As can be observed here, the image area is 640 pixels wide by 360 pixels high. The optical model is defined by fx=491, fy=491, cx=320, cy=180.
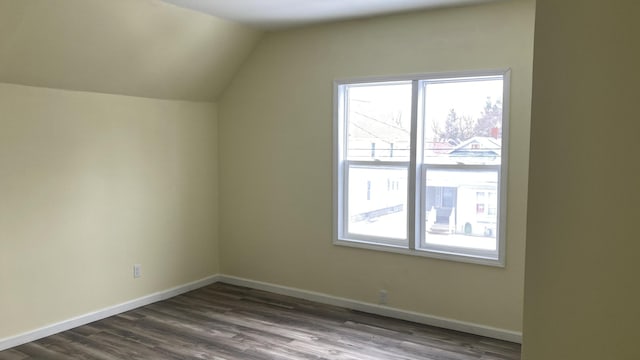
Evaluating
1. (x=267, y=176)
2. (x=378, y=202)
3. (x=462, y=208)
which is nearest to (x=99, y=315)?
(x=267, y=176)

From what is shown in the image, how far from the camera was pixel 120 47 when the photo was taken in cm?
394

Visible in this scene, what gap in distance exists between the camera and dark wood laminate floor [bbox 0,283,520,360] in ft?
11.9

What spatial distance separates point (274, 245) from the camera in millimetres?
5094

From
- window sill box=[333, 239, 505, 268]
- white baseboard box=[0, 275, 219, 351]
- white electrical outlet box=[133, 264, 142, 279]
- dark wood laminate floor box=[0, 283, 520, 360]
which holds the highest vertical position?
window sill box=[333, 239, 505, 268]

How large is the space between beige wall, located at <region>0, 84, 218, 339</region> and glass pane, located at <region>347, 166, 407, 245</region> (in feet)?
5.54

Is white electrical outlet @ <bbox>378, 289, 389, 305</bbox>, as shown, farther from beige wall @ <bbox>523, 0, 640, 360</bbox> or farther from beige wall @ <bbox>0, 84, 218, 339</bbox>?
beige wall @ <bbox>523, 0, 640, 360</bbox>

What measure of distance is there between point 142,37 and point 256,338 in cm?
260

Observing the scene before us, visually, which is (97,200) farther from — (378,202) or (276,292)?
(378,202)

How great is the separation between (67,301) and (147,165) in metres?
1.39

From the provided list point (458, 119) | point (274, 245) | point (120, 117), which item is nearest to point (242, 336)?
point (274, 245)

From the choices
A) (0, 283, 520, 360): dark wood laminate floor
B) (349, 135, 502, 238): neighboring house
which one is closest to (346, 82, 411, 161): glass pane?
(349, 135, 502, 238): neighboring house

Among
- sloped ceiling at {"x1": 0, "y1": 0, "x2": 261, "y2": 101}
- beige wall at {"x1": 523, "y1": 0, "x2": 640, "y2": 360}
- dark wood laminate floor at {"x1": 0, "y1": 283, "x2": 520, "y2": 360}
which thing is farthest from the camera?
dark wood laminate floor at {"x1": 0, "y1": 283, "x2": 520, "y2": 360}

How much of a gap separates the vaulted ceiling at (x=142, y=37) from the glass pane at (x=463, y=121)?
2.22ft

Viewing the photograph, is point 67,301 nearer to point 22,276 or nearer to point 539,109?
point 22,276
